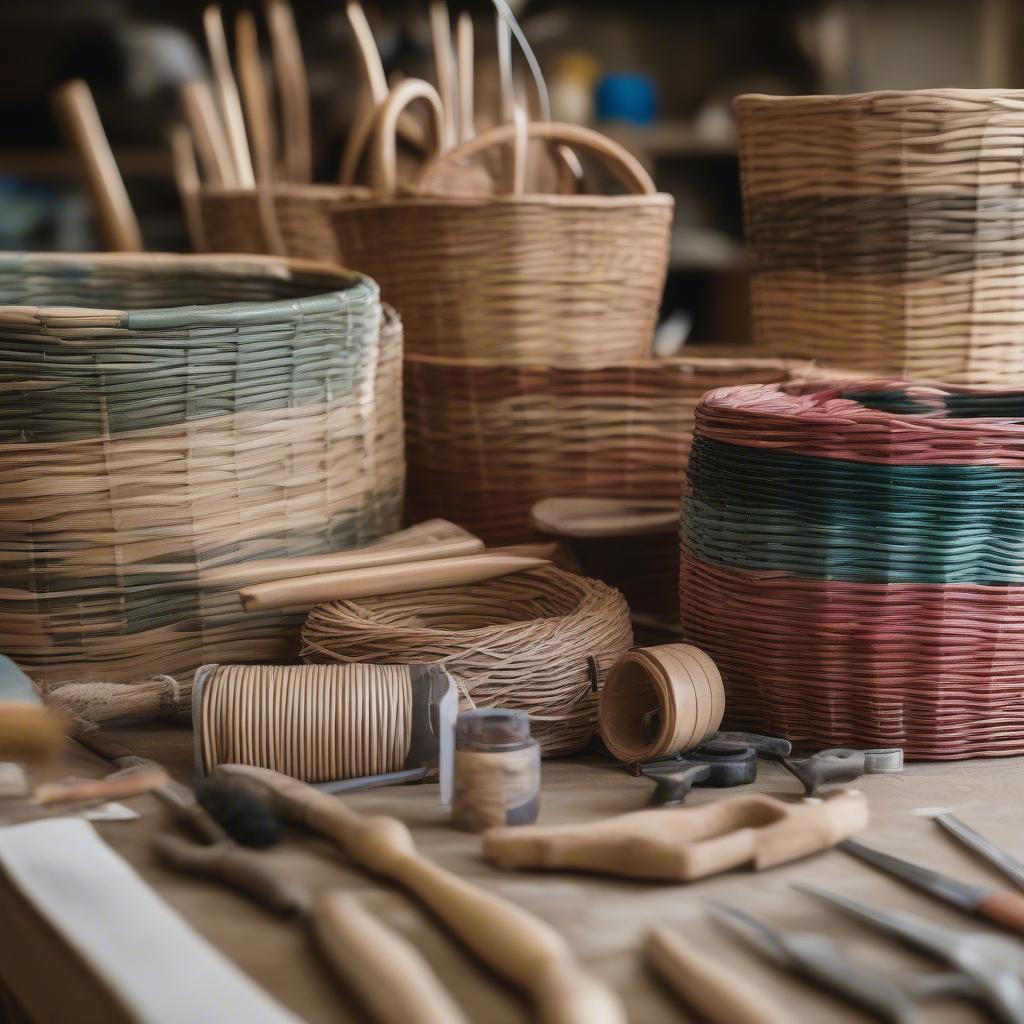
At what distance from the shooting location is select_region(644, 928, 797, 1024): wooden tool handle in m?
0.49

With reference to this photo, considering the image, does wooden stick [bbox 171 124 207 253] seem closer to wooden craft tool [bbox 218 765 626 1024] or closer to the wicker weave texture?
the wicker weave texture

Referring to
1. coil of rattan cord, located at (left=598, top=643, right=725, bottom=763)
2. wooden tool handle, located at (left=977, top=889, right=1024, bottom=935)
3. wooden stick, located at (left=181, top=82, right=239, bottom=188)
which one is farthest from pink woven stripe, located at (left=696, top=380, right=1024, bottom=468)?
wooden stick, located at (left=181, top=82, right=239, bottom=188)

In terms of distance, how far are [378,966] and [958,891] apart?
263 millimetres

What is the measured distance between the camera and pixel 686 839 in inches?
25.2

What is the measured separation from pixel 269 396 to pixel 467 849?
0.36 metres

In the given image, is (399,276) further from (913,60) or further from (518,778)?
(913,60)

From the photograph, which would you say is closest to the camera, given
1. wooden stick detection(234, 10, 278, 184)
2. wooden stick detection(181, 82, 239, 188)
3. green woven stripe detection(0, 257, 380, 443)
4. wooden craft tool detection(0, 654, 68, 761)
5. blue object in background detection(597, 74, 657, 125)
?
wooden craft tool detection(0, 654, 68, 761)

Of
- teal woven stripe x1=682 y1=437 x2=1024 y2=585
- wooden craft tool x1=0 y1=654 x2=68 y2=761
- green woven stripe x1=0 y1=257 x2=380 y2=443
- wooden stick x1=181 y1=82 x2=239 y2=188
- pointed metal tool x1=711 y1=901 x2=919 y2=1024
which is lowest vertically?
pointed metal tool x1=711 y1=901 x2=919 y2=1024

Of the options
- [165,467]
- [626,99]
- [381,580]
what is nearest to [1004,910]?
[381,580]

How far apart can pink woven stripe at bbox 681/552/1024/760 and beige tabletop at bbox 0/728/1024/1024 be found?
0.12 feet

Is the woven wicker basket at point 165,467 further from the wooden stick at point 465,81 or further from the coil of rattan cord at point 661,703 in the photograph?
the wooden stick at point 465,81

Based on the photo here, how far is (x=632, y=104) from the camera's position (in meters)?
3.40

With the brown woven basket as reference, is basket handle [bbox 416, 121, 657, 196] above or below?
above

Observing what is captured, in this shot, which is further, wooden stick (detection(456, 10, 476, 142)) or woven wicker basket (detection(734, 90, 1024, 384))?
wooden stick (detection(456, 10, 476, 142))
